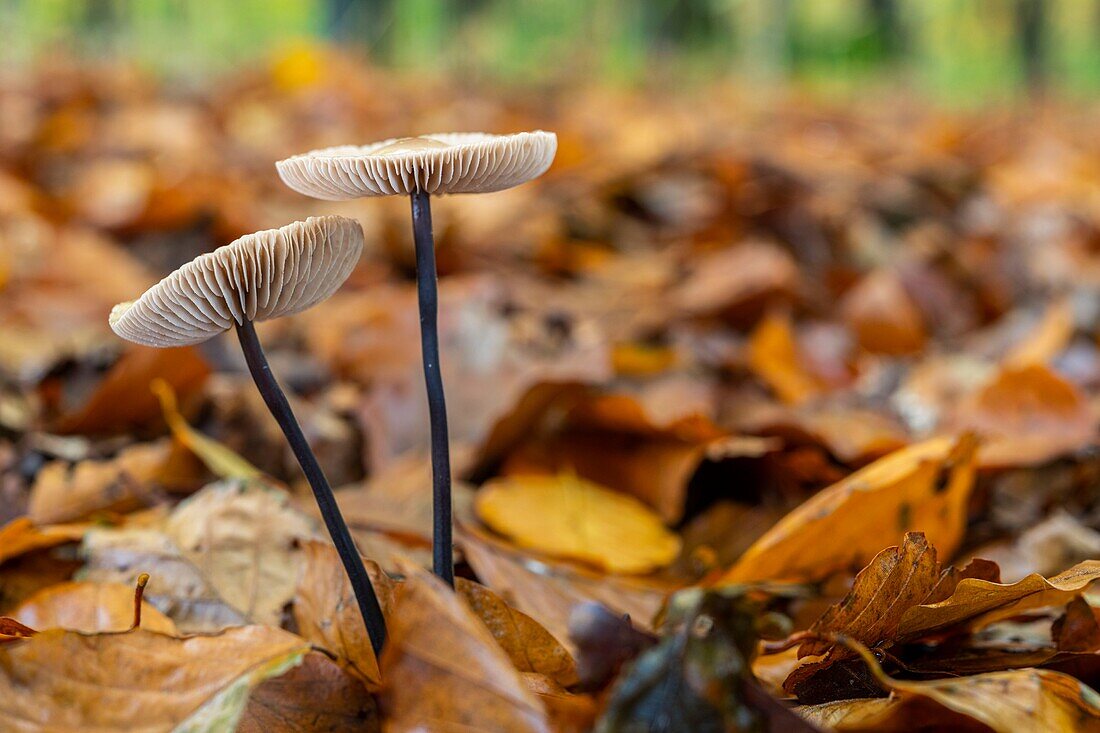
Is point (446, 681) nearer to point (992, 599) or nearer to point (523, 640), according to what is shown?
point (523, 640)

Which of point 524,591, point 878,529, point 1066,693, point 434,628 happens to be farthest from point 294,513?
point 1066,693

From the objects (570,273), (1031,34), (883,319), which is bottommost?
(1031,34)

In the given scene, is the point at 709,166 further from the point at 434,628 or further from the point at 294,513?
A: the point at 434,628

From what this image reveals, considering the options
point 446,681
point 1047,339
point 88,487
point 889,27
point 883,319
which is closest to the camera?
point 446,681

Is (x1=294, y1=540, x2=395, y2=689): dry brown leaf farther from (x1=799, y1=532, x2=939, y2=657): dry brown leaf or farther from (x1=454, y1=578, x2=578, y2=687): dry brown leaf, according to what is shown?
(x1=799, y1=532, x2=939, y2=657): dry brown leaf

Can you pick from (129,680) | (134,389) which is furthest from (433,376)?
(134,389)

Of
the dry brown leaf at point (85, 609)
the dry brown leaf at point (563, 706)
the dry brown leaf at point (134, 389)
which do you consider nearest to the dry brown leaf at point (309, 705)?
the dry brown leaf at point (563, 706)

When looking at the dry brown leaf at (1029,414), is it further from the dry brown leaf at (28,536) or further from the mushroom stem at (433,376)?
the dry brown leaf at (28,536)
